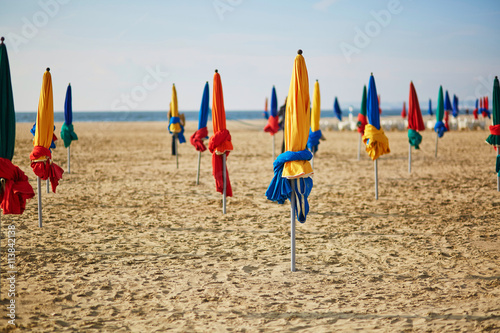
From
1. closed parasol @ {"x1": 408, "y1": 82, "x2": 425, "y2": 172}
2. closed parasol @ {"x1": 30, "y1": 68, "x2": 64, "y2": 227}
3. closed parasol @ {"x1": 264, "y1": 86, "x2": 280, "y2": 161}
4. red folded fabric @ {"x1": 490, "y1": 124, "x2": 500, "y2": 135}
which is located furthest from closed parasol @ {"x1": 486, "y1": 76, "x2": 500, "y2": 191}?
closed parasol @ {"x1": 30, "y1": 68, "x2": 64, "y2": 227}

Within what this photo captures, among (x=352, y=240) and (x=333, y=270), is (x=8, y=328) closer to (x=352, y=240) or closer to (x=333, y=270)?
(x=333, y=270)

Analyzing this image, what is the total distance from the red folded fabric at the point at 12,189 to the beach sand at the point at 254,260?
0.95 m

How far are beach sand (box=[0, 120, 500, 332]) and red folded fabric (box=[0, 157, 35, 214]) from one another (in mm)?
948

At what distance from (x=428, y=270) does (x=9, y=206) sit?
5.25 m

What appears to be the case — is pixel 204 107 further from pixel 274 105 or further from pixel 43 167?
pixel 274 105

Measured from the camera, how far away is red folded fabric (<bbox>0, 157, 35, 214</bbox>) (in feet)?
15.2

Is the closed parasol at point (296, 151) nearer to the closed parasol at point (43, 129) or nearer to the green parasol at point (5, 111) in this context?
the green parasol at point (5, 111)

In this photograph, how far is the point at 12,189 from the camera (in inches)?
187

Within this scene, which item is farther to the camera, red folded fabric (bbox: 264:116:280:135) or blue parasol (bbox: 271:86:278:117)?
blue parasol (bbox: 271:86:278:117)

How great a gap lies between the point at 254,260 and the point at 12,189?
3212mm

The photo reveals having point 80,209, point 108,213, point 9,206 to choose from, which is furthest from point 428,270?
point 80,209

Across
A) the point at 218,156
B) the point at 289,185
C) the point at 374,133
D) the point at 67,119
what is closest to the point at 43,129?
the point at 218,156

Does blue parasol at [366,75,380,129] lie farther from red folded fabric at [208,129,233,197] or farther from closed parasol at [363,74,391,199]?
red folded fabric at [208,129,233,197]

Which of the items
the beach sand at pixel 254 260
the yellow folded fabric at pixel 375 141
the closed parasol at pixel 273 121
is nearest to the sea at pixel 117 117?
the closed parasol at pixel 273 121
